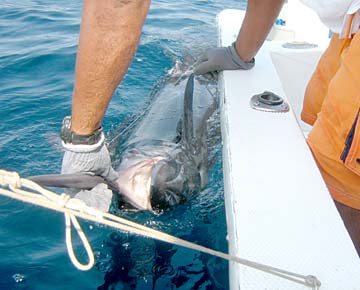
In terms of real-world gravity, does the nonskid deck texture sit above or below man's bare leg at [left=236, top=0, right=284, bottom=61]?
below

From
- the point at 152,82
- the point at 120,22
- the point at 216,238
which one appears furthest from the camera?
Answer: the point at 152,82

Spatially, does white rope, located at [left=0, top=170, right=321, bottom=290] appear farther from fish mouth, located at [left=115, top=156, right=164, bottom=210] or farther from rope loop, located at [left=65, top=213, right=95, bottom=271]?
fish mouth, located at [left=115, top=156, right=164, bottom=210]

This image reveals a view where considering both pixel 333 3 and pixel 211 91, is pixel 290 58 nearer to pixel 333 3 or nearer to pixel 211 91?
pixel 211 91

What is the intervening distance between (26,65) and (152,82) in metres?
1.26

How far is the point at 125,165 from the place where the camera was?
247cm

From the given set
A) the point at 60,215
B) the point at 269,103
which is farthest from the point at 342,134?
the point at 60,215

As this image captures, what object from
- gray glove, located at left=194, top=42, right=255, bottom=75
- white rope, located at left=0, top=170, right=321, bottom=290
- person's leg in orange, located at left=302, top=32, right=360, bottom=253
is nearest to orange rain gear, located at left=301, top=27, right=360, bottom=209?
person's leg in orange, located at left=302, top=32, right=360, bottom=253

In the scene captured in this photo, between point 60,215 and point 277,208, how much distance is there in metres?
1.37

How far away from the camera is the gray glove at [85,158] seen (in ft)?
5.77

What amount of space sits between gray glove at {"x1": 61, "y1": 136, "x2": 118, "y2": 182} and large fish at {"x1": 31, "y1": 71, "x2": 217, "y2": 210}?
0.12 feet

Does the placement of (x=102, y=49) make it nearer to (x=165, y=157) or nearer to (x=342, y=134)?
(x=342, y=134)

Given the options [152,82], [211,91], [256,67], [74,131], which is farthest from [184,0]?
[74,131]

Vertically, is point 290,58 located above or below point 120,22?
below

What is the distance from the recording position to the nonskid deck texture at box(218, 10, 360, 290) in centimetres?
134
